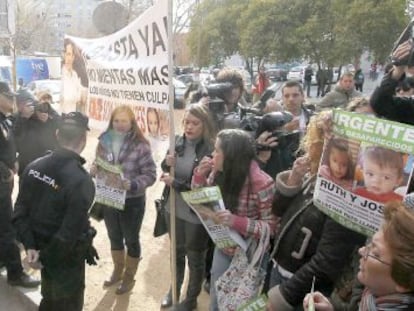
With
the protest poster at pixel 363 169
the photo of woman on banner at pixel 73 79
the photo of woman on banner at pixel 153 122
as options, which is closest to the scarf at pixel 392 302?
the protest poster at pixel 363 169

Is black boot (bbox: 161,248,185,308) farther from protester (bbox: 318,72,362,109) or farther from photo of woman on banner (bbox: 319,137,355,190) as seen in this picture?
protester (bbox: 318,72,362,109)

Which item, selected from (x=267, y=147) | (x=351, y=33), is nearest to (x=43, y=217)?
(x=267, y=147)

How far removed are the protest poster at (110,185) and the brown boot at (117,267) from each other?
0.60m

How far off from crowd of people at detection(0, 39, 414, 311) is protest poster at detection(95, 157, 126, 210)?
5cm

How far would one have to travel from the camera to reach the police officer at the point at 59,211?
2.70m

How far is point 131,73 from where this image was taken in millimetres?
3375

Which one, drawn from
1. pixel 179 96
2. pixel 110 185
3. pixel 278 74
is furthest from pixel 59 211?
pixel 278 74

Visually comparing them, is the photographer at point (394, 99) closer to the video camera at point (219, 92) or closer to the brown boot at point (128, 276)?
the video camera at point (219, 92)

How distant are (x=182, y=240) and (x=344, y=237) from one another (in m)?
1.84

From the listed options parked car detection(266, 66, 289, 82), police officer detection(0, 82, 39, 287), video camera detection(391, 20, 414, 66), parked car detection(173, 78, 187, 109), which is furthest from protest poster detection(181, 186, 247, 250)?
parked car detection(266, 66, 289, 82)

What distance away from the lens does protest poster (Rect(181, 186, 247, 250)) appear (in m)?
2.54

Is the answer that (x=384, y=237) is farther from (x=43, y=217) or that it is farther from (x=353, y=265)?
(x=43, y=217)

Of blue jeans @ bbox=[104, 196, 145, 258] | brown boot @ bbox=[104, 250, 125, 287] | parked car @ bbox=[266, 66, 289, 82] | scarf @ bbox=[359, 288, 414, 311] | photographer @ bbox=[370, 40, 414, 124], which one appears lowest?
parked car @ bbox=[266, 66, 289, 82]

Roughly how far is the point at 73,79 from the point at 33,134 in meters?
1.08
